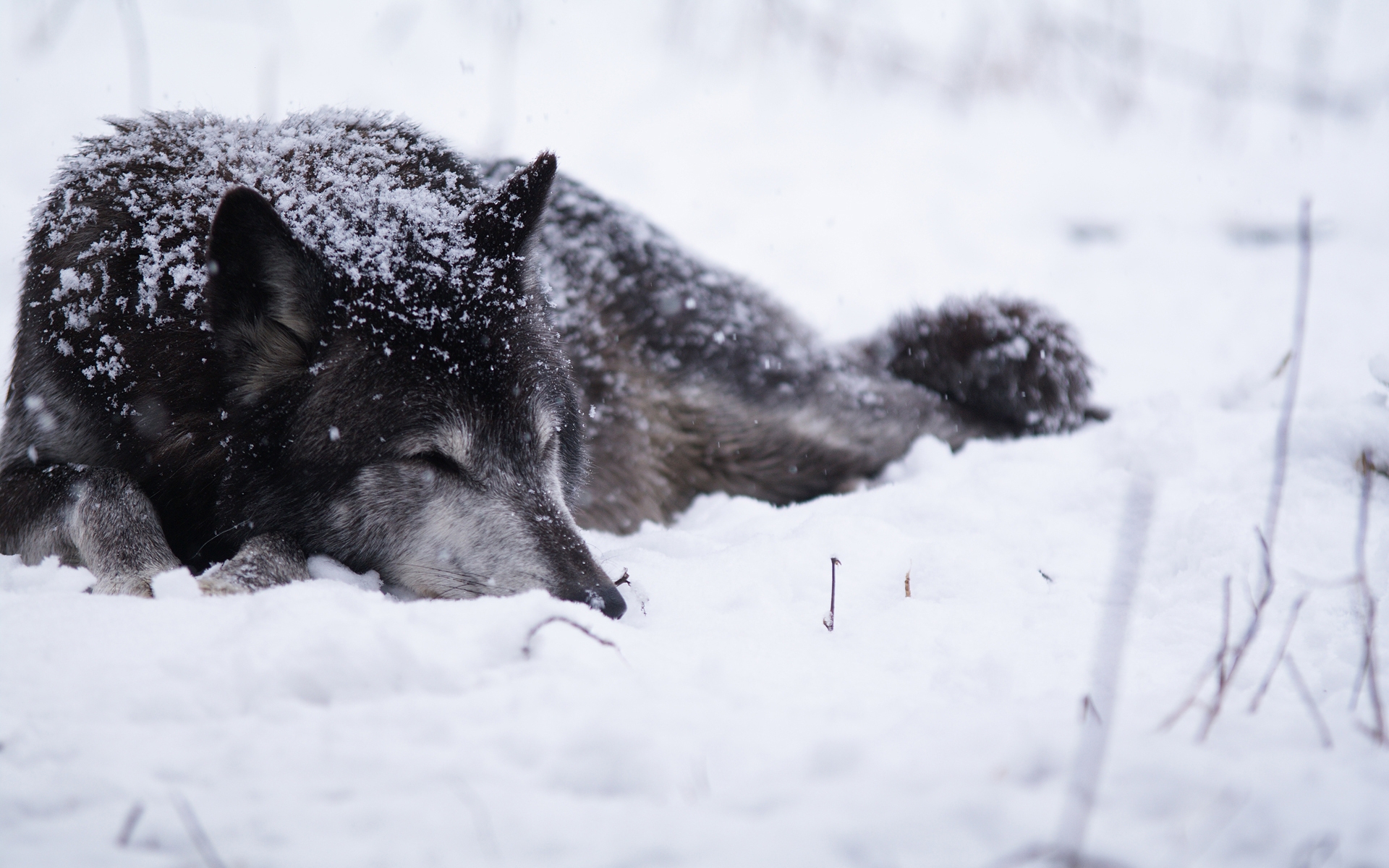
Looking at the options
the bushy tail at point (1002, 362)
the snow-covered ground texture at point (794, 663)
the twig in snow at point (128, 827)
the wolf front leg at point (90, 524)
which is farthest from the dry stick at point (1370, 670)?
the wolf front leg at point (90, 524)

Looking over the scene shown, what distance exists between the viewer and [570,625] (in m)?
1.67

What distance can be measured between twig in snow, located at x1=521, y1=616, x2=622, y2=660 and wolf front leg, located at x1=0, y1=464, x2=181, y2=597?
1.12 meters

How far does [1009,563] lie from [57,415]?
2.94 meters

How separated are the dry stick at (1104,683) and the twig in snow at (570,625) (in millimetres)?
882

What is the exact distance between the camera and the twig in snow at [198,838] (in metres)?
1.01

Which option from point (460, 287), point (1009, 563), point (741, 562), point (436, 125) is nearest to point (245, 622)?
point (460, 287)

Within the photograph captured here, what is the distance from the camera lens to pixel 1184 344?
6.18 meters

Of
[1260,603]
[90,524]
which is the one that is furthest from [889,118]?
[90,524]

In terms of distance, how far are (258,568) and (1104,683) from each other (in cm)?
204

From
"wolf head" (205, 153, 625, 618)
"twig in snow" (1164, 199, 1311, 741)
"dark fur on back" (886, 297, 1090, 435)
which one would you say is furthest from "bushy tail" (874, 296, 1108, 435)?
"wolf head" (205, 153, 625, 618)

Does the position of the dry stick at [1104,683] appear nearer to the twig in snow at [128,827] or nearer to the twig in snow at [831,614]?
the twig in snow at [831,614]

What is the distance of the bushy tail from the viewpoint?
4.23 meters

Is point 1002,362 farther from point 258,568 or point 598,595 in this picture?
point 258,568

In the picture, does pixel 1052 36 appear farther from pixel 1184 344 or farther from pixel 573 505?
pixel 573 505
